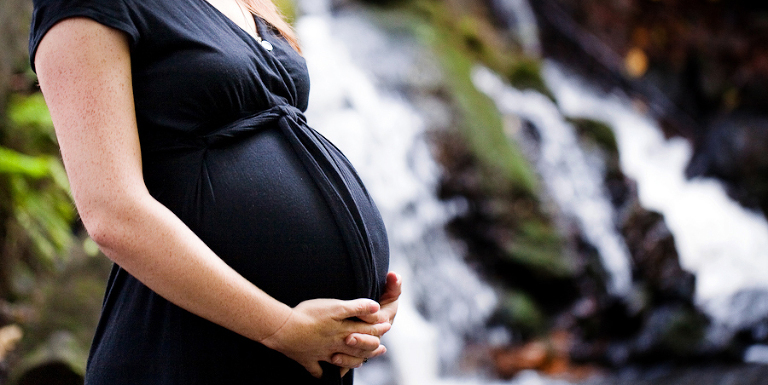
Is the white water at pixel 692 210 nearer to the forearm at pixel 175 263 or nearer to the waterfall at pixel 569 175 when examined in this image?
the waterfall at pixel 569 175

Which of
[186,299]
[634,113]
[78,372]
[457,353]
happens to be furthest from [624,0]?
[186,299]

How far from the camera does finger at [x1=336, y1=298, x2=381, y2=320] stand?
114 centimetres

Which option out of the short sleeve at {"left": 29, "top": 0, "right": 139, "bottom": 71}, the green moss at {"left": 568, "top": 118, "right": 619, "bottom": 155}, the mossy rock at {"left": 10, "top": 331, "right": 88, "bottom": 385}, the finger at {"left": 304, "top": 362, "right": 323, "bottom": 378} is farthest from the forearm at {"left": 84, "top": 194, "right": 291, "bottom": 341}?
the green moss at {"left": 568, "top": 118, "right": 619, "bottom": 155}

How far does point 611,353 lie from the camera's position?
17.2ft

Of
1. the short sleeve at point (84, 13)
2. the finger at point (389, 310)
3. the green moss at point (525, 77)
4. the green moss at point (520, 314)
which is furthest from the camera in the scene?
the green moss at point (525, 77)

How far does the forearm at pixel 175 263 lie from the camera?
Result: 99 cm

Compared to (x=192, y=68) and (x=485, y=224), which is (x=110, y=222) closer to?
(x=192, y=68)

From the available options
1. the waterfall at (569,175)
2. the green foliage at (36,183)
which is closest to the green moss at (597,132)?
the waterfall at (569,175)

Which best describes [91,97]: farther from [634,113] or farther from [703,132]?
[703,132]

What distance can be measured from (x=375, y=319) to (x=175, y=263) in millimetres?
395

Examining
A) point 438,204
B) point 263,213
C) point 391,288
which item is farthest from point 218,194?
point 438,204

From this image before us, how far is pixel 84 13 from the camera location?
970 millimetres

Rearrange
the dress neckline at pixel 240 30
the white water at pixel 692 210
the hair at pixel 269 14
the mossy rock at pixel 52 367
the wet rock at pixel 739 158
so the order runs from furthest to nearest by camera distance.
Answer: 1. the wet rock at pixel 739 158
2. the white water at pixel 692 210
3. the mossy rock at pixel 52 367
4. the hair at pixel 269 14
5. the dress neckline at pixel 240 30

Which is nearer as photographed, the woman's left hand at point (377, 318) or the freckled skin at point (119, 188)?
the freckled skin at point (119, 188)
